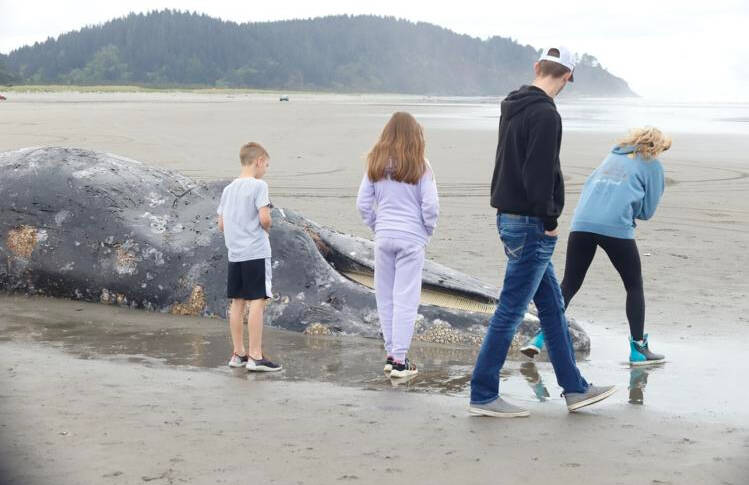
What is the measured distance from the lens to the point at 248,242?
5734mm

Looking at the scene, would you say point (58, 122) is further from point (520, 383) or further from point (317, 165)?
point (520, 383)

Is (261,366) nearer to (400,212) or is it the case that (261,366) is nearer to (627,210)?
(400,212)

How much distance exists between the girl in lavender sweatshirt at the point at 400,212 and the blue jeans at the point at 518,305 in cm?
73

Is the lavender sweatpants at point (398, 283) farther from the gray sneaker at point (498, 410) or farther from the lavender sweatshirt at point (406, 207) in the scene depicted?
the gray sneaker at point (498, 410)

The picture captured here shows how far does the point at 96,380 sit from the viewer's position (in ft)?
16.7

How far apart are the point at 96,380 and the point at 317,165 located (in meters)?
13.1

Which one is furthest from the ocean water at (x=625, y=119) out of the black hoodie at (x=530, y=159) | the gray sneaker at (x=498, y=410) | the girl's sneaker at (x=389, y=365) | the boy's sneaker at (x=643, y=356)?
the gray sneaker at (x=498, y=410)

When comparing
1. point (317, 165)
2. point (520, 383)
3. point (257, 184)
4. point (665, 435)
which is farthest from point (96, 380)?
point (317, 165)

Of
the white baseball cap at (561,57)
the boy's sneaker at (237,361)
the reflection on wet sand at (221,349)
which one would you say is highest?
the white baseball cap at (561,57)

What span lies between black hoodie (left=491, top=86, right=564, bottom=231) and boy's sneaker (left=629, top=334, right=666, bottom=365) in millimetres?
1481

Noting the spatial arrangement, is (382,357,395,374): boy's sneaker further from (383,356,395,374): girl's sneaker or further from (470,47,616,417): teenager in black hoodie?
(470,47,616,417): teenager in black hoodie

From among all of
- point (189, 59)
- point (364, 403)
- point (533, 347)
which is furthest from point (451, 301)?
point (189, 59)

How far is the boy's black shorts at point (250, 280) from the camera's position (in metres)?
5.74

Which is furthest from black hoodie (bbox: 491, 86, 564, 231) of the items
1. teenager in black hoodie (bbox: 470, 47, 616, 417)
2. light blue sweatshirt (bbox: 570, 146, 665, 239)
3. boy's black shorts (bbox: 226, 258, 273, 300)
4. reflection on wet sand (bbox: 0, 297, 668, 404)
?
boy's black shorts (bbox: 226, 258, 273, 300)
